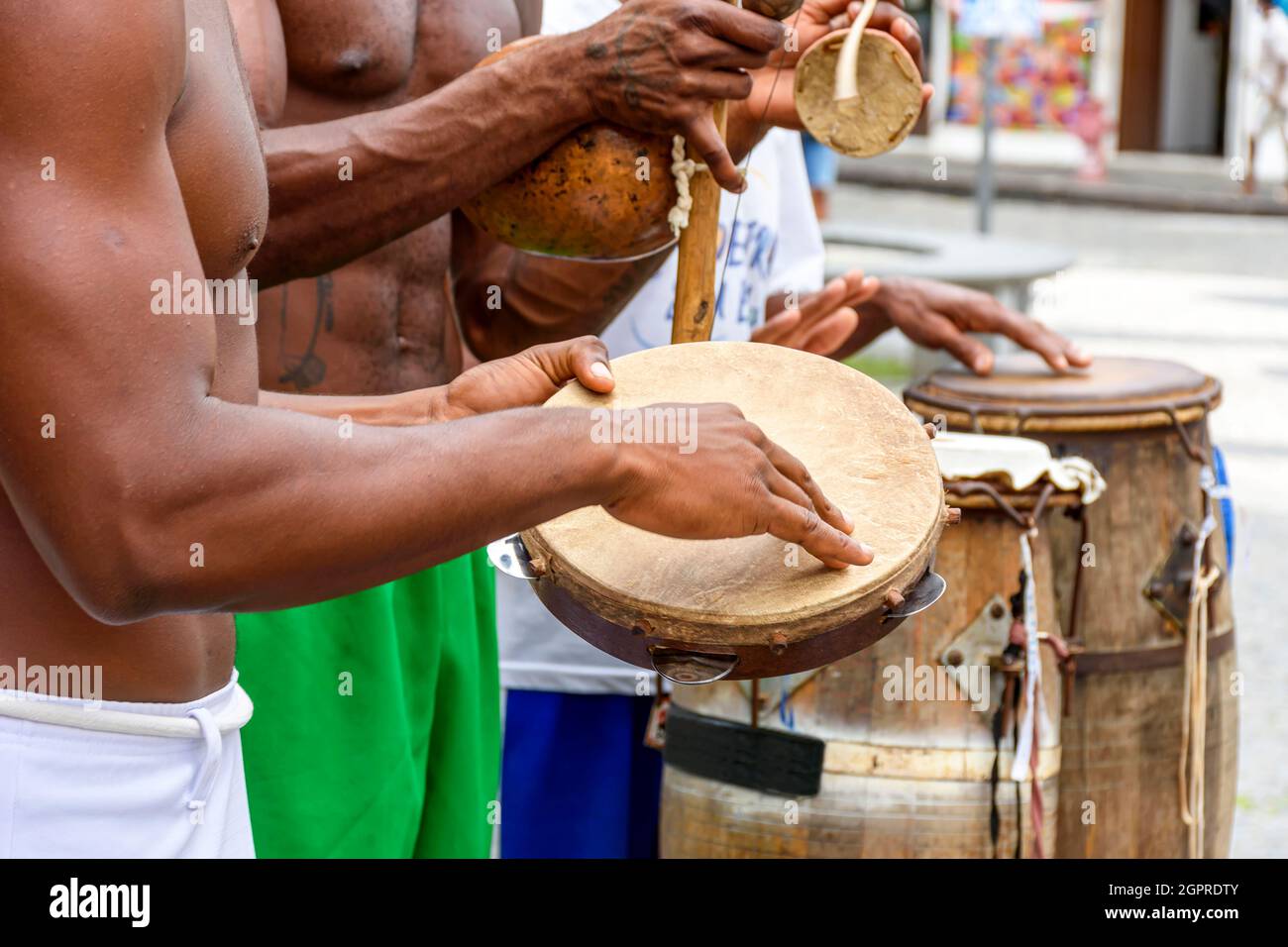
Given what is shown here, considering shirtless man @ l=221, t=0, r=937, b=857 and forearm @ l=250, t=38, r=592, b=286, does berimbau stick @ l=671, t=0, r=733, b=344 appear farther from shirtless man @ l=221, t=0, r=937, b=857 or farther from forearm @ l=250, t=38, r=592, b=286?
forearm @ l=250, t=38, r=592, b=286

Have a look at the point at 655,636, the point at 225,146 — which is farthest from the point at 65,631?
the point at 655,636

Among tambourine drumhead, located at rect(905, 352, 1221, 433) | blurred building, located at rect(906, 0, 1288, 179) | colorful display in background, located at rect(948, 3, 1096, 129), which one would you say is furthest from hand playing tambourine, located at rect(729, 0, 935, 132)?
colorful display in background, located at rect(948, 3, 1096, 129)

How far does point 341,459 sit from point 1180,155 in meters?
16.7

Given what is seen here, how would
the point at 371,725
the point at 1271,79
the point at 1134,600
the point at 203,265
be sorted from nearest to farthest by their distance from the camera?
the point at 203,265 < the point at 371,725 < the point at 1134,600 < the point at 1271,79

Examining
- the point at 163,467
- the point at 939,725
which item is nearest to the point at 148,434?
the point at 163,467

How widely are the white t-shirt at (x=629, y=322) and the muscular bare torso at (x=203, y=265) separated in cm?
141

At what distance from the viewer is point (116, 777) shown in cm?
140

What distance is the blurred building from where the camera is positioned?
16.2 m

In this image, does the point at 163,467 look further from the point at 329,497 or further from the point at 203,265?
the point at 203,265

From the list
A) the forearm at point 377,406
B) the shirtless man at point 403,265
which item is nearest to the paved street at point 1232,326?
the shirtless man at point 403,265

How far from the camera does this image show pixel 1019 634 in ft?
7.92

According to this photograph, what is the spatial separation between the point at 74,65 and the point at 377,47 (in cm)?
114

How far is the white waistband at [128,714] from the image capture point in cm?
133
